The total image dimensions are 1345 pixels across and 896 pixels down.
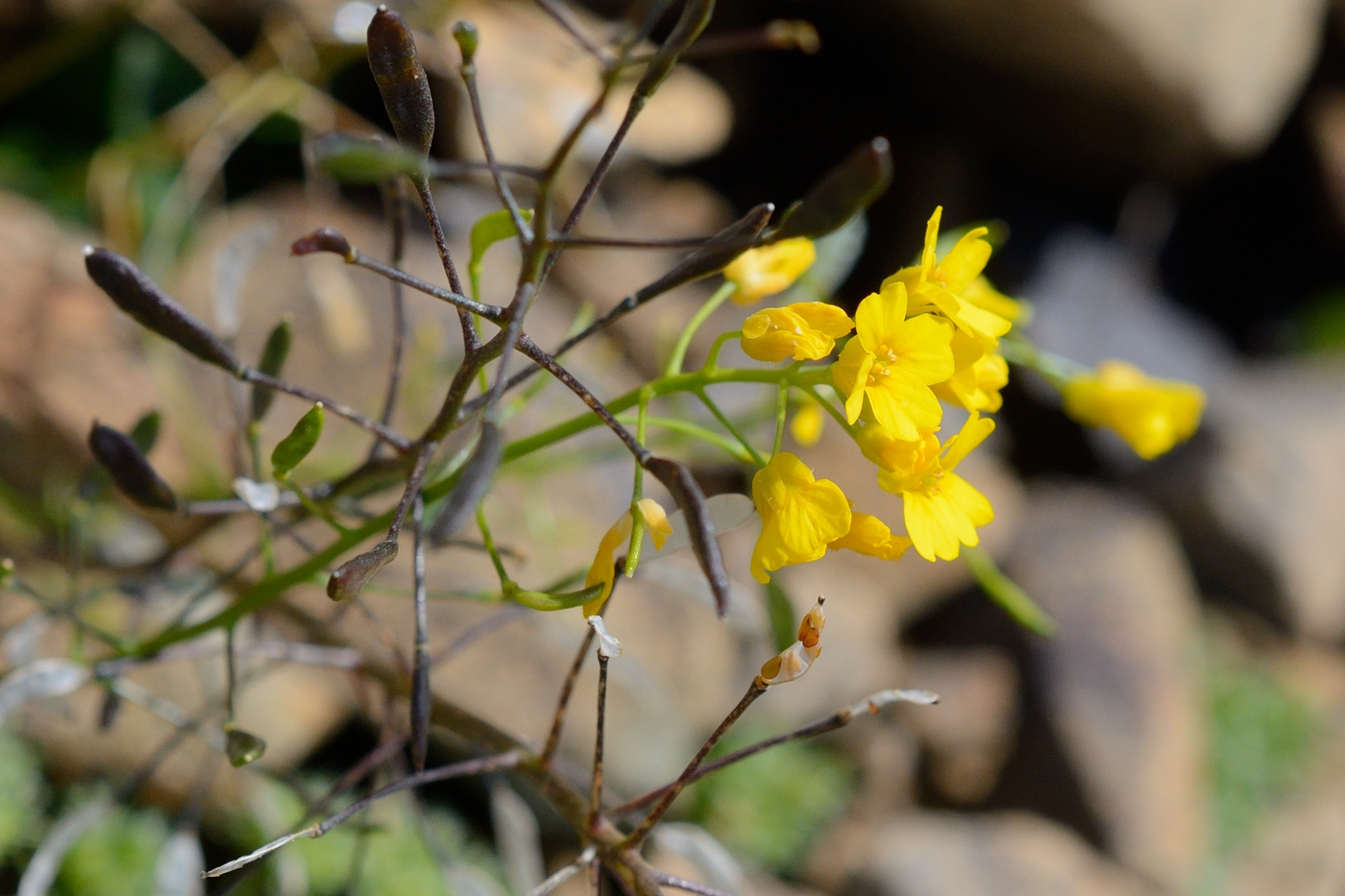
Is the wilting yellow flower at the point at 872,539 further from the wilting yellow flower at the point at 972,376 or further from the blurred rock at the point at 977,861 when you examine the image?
the blurred rock at the point at 977,861

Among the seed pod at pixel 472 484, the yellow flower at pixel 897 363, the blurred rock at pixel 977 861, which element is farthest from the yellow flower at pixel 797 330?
the blurred rock at pixel 977 861

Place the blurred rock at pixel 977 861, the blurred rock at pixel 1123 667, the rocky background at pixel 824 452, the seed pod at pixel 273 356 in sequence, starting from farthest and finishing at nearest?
1. the blurred rock at pixel 1123 667
2. the blurred rock at pixel 977 861
3. the rocky background at pixel 824 452
4. the seed pod at pixel 273 356

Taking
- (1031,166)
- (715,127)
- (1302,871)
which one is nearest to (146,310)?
(715,127)

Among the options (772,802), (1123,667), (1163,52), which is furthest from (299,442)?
(1123,667)

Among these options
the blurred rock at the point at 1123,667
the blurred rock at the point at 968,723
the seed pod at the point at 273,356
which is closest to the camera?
the seed pod at the point at 273,356

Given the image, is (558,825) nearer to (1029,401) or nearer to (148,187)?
(148,187)
